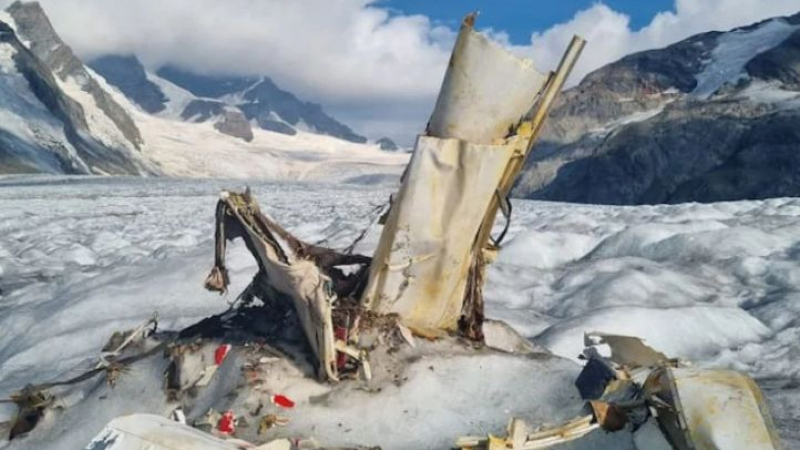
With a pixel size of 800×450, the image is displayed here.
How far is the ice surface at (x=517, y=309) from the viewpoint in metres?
3.55

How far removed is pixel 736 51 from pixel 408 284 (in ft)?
306

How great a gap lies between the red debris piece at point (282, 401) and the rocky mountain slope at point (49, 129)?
61540 mm

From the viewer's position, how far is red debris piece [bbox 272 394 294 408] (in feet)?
11.5

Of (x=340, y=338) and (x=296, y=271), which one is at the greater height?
(x=296, y=271)

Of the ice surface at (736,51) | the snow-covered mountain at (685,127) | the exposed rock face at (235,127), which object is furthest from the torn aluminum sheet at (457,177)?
the exposed rock face at (235,127)

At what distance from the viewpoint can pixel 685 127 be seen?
68.2 meters

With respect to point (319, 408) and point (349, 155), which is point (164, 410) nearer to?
point (319, 408)

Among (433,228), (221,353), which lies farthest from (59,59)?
(433,228)

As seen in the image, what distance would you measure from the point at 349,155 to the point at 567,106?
97.3 metres

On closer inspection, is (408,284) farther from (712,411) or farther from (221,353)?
(712,411)

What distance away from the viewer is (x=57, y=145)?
2874 inches

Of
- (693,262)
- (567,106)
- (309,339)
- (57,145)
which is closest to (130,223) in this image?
(693,262)

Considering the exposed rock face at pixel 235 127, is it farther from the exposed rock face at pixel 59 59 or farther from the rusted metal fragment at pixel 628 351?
the rusted metal fragment at pixel 628 351

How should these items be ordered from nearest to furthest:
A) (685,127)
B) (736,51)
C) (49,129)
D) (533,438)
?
(533,438)
(685,127)
(49,129)
(736,51)
